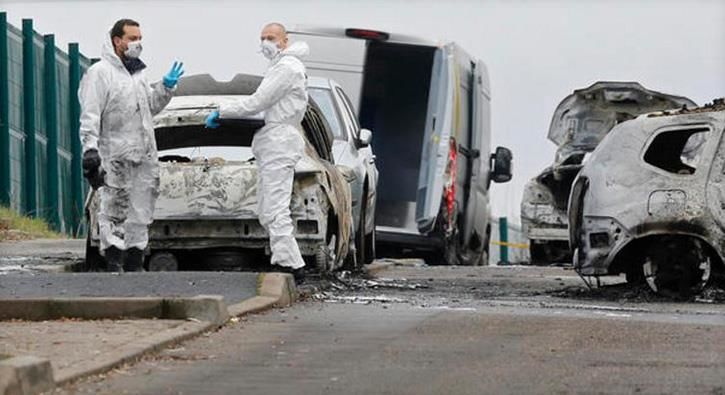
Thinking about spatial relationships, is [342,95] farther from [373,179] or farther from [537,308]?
[537,308]

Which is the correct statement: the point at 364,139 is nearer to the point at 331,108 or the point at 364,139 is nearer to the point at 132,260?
the point at 331,108

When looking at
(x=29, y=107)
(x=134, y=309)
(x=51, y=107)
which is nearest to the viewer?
(x=134, y=309)

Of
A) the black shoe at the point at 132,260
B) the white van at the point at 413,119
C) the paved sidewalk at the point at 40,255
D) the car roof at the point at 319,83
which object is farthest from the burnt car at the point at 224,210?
the white van at the point at 413,119

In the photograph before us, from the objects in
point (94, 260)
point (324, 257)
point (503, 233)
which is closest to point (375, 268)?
point (324, 257)

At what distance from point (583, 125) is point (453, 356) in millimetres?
18183

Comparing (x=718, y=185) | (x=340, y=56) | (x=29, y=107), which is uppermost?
(x=340, y=56)

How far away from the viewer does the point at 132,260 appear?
55.2 feet

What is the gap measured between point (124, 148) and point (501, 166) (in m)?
13.6

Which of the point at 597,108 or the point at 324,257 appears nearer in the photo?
the point at 324,257

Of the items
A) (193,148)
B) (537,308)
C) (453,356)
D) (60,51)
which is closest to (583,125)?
(60,51)

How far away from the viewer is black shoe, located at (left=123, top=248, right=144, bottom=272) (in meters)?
16.8

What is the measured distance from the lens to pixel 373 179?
21203 mm

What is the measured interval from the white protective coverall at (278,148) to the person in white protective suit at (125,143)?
75 centimetres

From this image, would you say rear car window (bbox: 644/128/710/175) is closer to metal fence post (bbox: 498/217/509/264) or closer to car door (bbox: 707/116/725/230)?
car door (bbox: 707/116/725/230)
